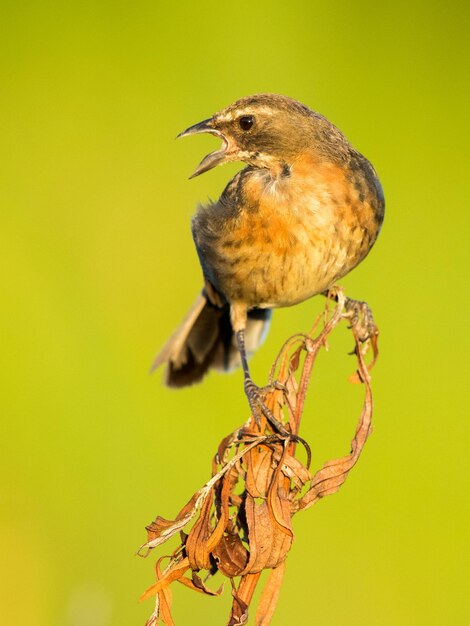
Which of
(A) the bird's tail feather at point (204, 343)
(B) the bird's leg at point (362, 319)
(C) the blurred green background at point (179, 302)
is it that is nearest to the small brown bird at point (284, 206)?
(B) the bird's leg at point (362, 319)

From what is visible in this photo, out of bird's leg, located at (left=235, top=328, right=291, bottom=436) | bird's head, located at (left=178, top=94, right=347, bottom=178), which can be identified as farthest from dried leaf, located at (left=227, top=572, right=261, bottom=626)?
bird's head, located at (left=178, top=94, right=347, bottom=178)

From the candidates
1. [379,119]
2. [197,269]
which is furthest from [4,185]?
[379,119]

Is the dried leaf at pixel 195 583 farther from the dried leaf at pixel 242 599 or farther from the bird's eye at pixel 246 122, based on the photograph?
the bird's eye at pixel 246 122

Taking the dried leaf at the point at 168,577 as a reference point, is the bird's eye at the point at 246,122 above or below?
above

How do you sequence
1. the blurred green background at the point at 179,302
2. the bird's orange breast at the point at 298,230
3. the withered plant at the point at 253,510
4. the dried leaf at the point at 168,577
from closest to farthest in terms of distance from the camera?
the dried leaf at the point at 168,577 → the withered plant at the point at 253,510 → the bird's orange breast at the point at 298,230 → the blurred green background at the point at 179,302

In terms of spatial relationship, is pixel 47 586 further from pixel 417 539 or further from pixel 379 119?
pixel 379 119

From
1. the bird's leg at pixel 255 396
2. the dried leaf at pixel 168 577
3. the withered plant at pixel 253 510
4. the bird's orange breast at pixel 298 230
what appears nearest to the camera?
the dried leaf at pixel 168 577

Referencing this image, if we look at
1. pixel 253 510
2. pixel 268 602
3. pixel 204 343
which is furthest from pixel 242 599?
pixel 204 343

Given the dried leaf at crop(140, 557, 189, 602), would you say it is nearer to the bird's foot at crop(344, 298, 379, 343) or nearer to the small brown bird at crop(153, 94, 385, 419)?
the bird's foot at crop(344, 298, 379, 343)
